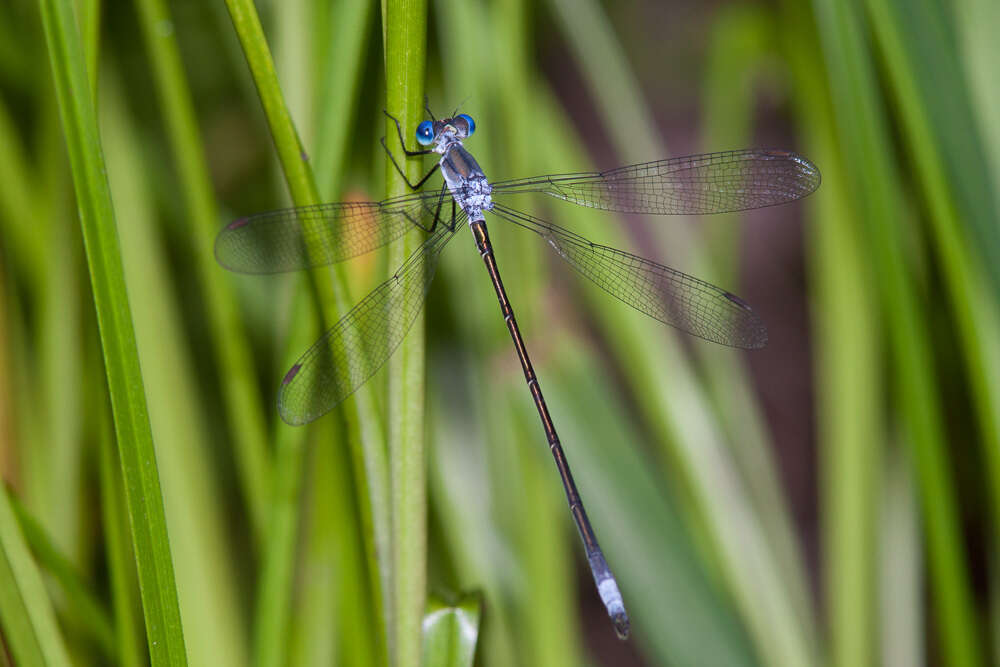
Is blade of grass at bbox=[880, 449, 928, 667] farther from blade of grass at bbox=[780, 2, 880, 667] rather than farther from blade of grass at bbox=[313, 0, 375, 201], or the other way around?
blade of grass at bbox=[313, 0, 375, 201]

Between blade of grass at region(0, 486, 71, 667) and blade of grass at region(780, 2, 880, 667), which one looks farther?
blade of grass at region(780, 2, 880, 667)

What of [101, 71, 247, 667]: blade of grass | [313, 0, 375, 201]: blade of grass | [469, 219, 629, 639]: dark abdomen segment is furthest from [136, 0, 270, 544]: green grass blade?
[469, 219, 629, 639]: dark abdomen segment

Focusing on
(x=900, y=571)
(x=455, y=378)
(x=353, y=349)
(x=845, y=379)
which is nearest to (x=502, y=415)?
(x=455, y=378)

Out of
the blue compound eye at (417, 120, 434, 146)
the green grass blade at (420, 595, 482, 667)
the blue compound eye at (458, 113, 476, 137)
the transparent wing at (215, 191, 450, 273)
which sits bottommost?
the green grass blade at (420, 595, 482, 667)

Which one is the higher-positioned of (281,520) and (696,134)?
(696,134)

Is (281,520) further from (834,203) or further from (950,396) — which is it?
(950,396)

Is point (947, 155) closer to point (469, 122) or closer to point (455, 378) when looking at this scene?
point (469, 122)

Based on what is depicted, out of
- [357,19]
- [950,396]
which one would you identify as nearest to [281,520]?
[357,19]
